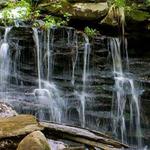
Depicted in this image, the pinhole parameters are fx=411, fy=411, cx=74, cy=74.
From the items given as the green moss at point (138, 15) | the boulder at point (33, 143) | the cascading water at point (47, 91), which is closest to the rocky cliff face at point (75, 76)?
the cascading water at point (47, 91)

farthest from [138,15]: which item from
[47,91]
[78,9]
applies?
[47,91]

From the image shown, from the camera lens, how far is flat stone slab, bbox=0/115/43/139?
611 centimetres

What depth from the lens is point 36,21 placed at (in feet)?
40.5

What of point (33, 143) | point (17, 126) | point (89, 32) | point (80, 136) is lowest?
point (80, 136)

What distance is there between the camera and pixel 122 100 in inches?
466

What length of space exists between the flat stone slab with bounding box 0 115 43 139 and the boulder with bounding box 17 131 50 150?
1.07 ft

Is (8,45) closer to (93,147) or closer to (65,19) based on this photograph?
(65,19)

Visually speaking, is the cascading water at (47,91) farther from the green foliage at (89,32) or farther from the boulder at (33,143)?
the boulder at (33,143)

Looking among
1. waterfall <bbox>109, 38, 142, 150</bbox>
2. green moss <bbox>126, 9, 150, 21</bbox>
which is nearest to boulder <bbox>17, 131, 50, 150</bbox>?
waterfall <bbox>109, 38, 142, 150</bbox>

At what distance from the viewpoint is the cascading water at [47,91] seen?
1079cm

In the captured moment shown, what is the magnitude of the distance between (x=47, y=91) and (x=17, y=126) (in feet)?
16.2

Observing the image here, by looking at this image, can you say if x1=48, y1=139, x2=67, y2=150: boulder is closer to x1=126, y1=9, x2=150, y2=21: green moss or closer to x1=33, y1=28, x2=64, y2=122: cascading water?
x1=33, y1=28, x2=64, y2=122: cascading water

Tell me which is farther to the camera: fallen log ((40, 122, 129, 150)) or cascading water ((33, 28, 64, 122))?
cascading water ((33, 28, 64, 122))

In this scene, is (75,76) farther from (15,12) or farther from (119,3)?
(15,12)
